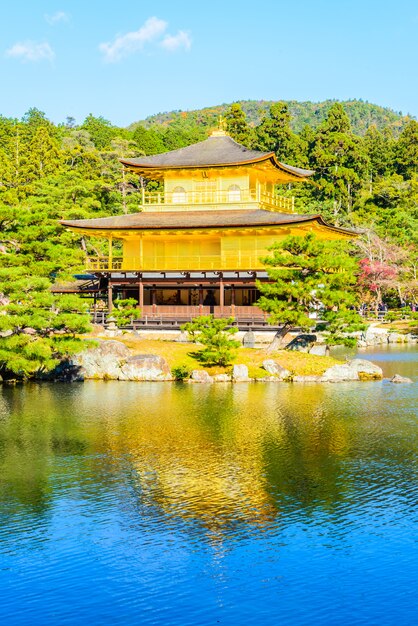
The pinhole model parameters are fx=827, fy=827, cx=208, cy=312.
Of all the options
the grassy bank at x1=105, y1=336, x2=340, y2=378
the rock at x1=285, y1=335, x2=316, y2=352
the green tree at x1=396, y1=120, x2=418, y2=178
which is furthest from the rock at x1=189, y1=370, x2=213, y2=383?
the green tree at x1=396, y1=120, x2=418, y2=178

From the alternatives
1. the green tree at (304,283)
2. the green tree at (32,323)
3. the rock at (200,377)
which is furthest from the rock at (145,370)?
the green tree at (304,283)

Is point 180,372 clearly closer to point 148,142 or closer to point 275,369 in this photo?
point 275,369

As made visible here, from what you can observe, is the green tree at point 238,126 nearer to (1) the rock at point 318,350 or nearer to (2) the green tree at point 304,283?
(1) the rock at point 318,350

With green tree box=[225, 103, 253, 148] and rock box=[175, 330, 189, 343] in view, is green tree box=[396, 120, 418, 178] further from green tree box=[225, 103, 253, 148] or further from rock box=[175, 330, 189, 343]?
rock box=[175, 330, 189, 343]

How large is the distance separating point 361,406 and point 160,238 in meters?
22.3

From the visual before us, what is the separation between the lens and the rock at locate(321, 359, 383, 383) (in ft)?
112

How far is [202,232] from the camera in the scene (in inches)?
1784

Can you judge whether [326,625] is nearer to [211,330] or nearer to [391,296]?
[211,330]

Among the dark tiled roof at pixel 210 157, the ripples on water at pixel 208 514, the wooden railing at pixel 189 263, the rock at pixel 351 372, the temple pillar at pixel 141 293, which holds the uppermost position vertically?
the dark tiled roof at pixel 210 157

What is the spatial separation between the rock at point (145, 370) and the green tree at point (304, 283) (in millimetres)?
5042

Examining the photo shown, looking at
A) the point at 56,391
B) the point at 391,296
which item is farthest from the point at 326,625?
the point at 391,296

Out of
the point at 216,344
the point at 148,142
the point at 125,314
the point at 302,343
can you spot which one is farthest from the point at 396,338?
the point at 148,142

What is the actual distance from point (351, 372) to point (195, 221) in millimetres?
15302

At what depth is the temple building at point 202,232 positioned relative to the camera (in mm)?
44406
